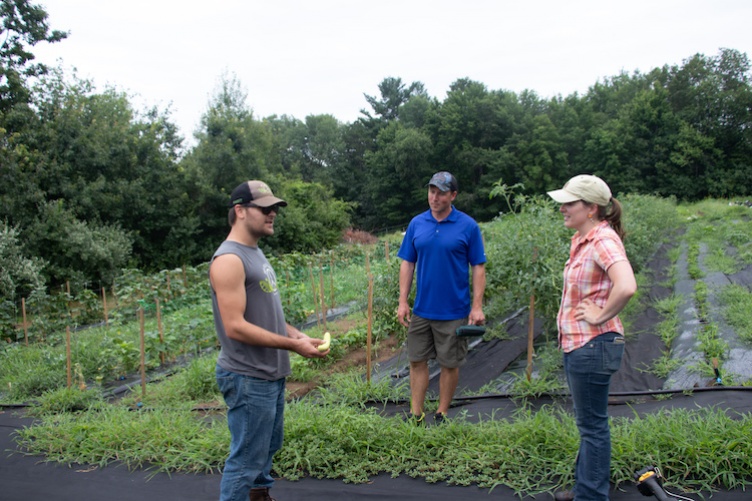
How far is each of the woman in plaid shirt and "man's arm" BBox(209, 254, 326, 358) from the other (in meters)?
1.33

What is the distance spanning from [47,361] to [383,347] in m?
3.80

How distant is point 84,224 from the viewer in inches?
566

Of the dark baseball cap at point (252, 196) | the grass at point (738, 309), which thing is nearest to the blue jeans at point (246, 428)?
the dark baseball cap at point (252, 196)

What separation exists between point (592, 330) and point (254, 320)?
1.52 m

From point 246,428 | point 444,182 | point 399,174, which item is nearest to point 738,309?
point 444,182

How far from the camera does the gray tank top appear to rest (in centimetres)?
243

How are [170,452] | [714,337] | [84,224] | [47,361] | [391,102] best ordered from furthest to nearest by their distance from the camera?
1. [391,102]
2. [84,224]
3. [47,361]
4. [714,337]
5. [170,452]

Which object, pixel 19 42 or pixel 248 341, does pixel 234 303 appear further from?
pixel 19 42

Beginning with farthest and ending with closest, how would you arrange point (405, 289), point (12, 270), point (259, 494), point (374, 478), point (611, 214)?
point (12, 270)
point (405, 289)
point (374, 478)
point (259, 494)
point (611, 214)

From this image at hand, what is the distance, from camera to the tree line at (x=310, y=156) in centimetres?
1423

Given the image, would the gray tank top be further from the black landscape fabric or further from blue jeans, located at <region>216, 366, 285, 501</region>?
the black landscape fabric

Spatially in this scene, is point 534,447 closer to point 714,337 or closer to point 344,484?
point 344,484

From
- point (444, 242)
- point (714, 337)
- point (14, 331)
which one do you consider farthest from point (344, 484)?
point (14, 331)

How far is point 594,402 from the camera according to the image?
2395mm
